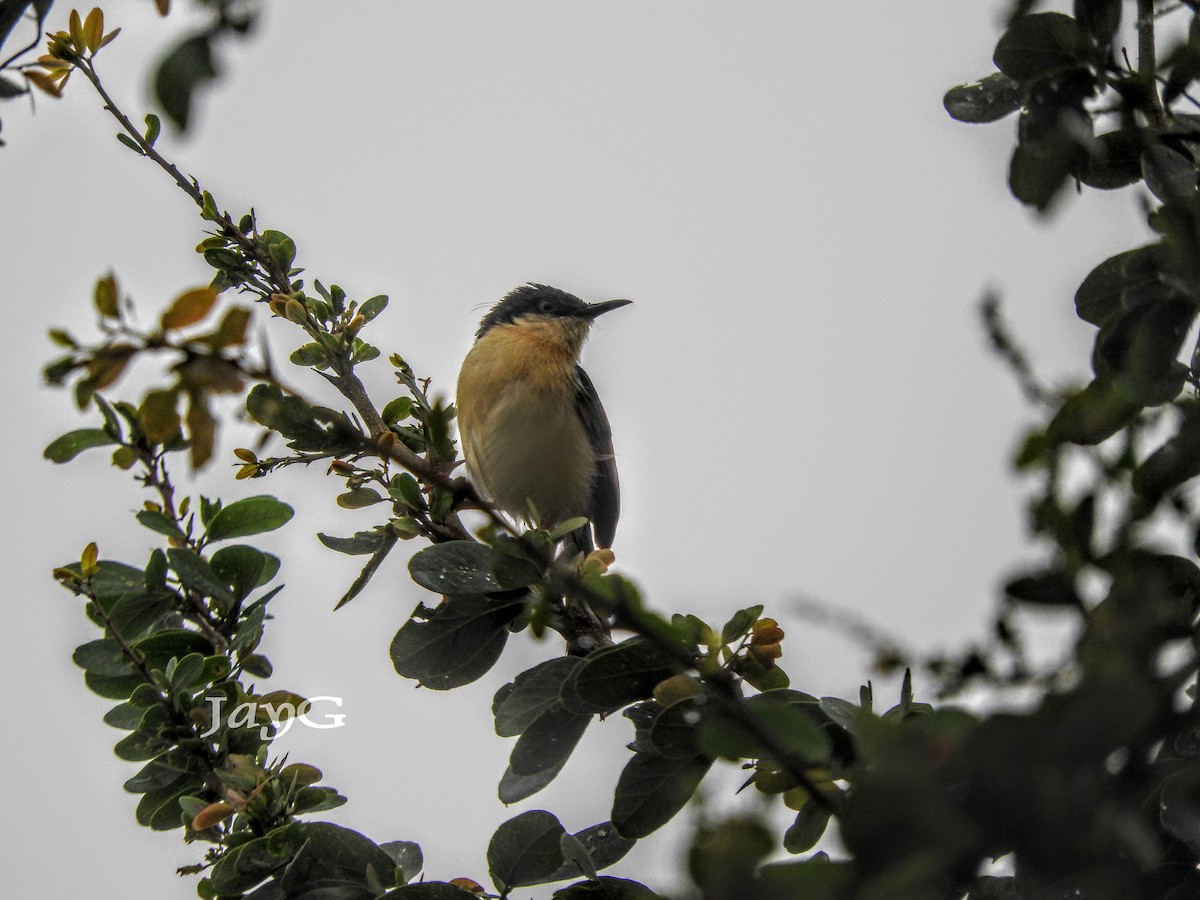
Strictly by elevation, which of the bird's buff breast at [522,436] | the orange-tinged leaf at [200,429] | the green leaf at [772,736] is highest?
the bird's buff breast at [522,436]

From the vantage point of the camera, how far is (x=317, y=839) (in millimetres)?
2430

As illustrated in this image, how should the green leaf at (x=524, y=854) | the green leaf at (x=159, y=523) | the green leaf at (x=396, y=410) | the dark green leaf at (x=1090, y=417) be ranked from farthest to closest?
the green leaf at (x=396, y=410)
the green leaf at (x=159, y=523)
the green leaf at (x=524, y=854)
the dark green leaf at (x=1090, y=417)

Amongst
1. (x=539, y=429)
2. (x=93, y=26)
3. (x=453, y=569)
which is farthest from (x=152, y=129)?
(x=539, y=429)

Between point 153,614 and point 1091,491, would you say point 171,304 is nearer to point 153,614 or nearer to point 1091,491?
point 1091,491

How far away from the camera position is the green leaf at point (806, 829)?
2412 mm

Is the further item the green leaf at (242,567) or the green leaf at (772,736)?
the green leaf at (242,567)

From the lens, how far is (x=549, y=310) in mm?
7684

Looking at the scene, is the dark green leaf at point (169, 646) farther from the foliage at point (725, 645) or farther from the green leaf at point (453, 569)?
the green leaf at point (453, 569)

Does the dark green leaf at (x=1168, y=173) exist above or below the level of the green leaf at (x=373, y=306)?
below

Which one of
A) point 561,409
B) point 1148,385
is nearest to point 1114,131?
point 1148,385

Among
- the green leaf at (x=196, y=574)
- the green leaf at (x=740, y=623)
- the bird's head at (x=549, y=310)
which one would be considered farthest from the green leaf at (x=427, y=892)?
the bird's head at (x=549, y=310)

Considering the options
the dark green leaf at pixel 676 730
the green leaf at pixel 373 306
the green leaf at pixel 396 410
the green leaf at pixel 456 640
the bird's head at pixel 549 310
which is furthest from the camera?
the bird's head at pixel 549 310

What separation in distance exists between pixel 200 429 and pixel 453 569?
129 centimetres

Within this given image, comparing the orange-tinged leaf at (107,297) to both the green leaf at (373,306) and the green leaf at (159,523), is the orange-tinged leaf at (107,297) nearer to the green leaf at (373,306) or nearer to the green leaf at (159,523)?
the green leaf at (159,523)
